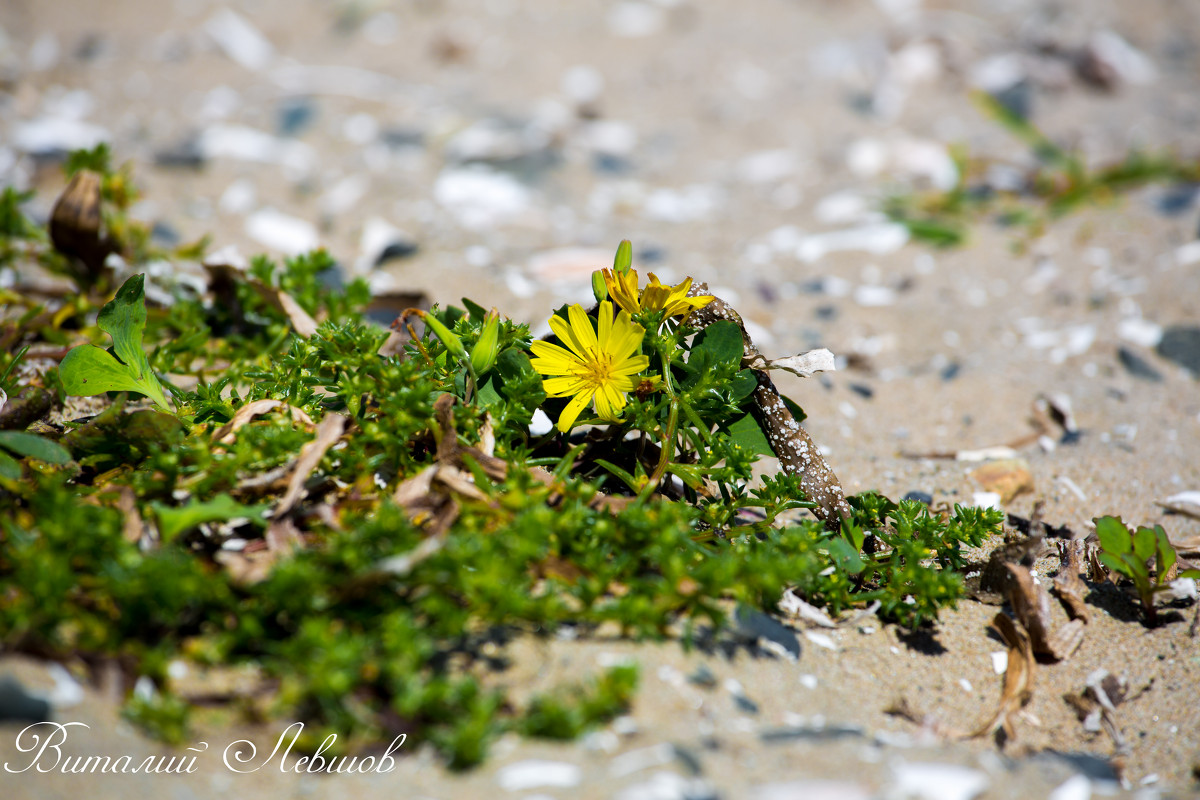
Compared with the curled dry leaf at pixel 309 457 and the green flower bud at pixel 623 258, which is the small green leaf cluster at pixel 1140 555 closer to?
the green flower bud at pixel 623 258

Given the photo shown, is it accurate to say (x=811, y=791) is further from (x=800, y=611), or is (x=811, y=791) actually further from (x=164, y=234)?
(x=164, y=234)

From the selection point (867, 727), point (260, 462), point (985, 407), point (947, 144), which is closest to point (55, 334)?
point (260, 462)

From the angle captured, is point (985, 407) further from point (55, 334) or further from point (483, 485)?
point (55, 334)

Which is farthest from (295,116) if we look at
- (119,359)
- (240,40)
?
(119,359)

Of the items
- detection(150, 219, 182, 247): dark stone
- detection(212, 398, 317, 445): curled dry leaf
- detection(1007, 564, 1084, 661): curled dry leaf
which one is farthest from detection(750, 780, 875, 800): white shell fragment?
detection(150, 219, 182, 247): dark stone

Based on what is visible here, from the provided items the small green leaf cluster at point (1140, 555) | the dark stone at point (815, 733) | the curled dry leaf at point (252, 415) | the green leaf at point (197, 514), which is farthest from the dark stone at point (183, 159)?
the small green leaf cluster at point (1140, 555)
